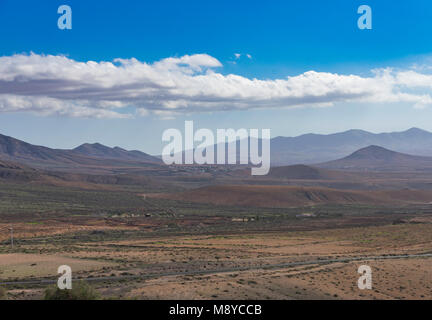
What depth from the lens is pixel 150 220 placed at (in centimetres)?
8206

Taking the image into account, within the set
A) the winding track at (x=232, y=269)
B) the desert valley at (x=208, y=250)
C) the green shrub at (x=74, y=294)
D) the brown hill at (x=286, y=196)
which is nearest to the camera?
the green shrub at (x=74, y=294)

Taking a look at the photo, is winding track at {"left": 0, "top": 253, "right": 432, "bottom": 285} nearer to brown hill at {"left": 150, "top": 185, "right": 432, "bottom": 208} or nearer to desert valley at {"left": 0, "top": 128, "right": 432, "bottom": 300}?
desert valley at {"left": 0, "top": 128, "right": 432, "bottom": 300}

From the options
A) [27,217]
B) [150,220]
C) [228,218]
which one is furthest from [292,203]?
[27,217]

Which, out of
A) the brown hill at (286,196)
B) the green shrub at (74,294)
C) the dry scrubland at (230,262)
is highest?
the green shrub at (74,294)

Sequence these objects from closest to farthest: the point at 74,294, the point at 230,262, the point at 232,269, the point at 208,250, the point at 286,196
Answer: the point at 74,294
the point at 232,269
the point at 230,262
the point at 208,250
the point at 286,196

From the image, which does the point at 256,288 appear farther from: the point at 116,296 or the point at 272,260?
the point at 272,260

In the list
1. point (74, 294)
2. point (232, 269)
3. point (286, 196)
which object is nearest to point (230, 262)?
point (232, 269)

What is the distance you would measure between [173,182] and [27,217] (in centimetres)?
11567

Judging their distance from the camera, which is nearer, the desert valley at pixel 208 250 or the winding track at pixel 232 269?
the desert valley at pixel 208 250

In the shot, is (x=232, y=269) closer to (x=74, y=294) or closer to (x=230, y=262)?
(x=230, y=262)

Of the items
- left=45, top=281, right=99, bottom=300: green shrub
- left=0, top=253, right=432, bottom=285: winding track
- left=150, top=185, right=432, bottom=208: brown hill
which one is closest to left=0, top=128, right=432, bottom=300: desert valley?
left=0, top=253, right=432, bottom=285: winding track

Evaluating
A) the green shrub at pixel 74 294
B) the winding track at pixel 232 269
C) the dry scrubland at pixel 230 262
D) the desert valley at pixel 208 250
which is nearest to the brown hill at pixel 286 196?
the desert valley at pixel 208 250

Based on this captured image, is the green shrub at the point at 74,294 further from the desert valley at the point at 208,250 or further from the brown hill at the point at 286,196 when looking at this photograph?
the brown hill at the point at 286,196

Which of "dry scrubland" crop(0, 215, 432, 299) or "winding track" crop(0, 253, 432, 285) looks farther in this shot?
"winding track" crop(0, 253, 432, 285)
